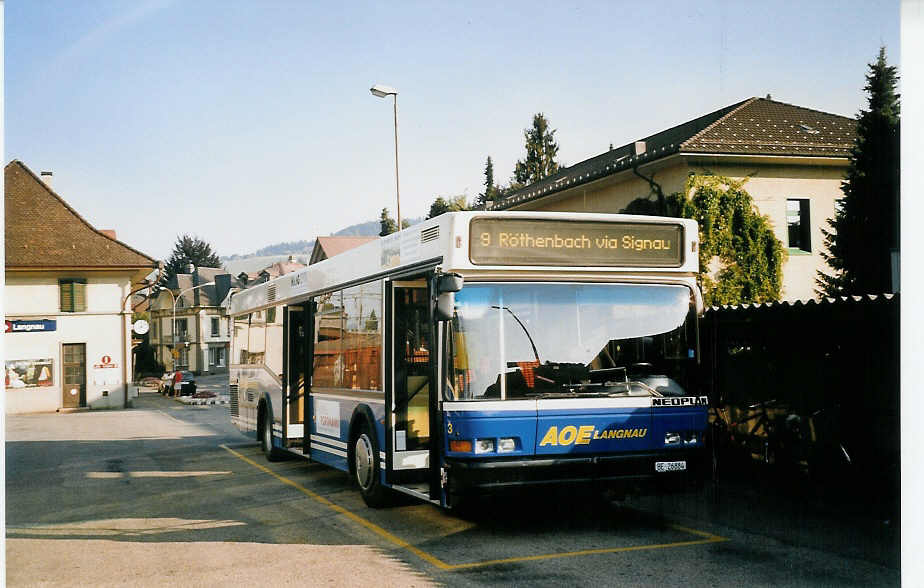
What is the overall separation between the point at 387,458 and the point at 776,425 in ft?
20.4

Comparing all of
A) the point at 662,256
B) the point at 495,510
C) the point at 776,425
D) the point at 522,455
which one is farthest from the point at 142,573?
the point at 776,425

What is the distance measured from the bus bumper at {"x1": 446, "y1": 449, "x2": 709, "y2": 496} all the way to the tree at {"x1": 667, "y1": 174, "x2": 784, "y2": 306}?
1492 cm

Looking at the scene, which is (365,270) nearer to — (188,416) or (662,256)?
(662,256)

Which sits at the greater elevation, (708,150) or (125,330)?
(708,150)

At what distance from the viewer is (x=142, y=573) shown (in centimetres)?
785

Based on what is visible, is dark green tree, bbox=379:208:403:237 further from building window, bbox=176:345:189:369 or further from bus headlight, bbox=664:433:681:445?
bus headlight, bbox=664:433:681:445

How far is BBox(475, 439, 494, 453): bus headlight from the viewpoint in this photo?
8.35 meters

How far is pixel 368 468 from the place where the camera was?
1079 cm

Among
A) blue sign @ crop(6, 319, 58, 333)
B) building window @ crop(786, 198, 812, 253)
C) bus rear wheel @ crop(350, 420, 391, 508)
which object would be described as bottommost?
bus rear wheel @ crop(350, 420, 391, 508)

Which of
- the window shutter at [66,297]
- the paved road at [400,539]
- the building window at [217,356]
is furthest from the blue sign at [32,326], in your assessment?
the building window at [217,356]

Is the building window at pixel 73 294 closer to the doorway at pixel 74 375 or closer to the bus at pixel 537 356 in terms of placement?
the doorway at pixel 74 375

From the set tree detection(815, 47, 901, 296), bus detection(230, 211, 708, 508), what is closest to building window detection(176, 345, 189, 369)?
tree detection(815, 47, 901, 296)

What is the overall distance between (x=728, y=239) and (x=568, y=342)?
625 inches
